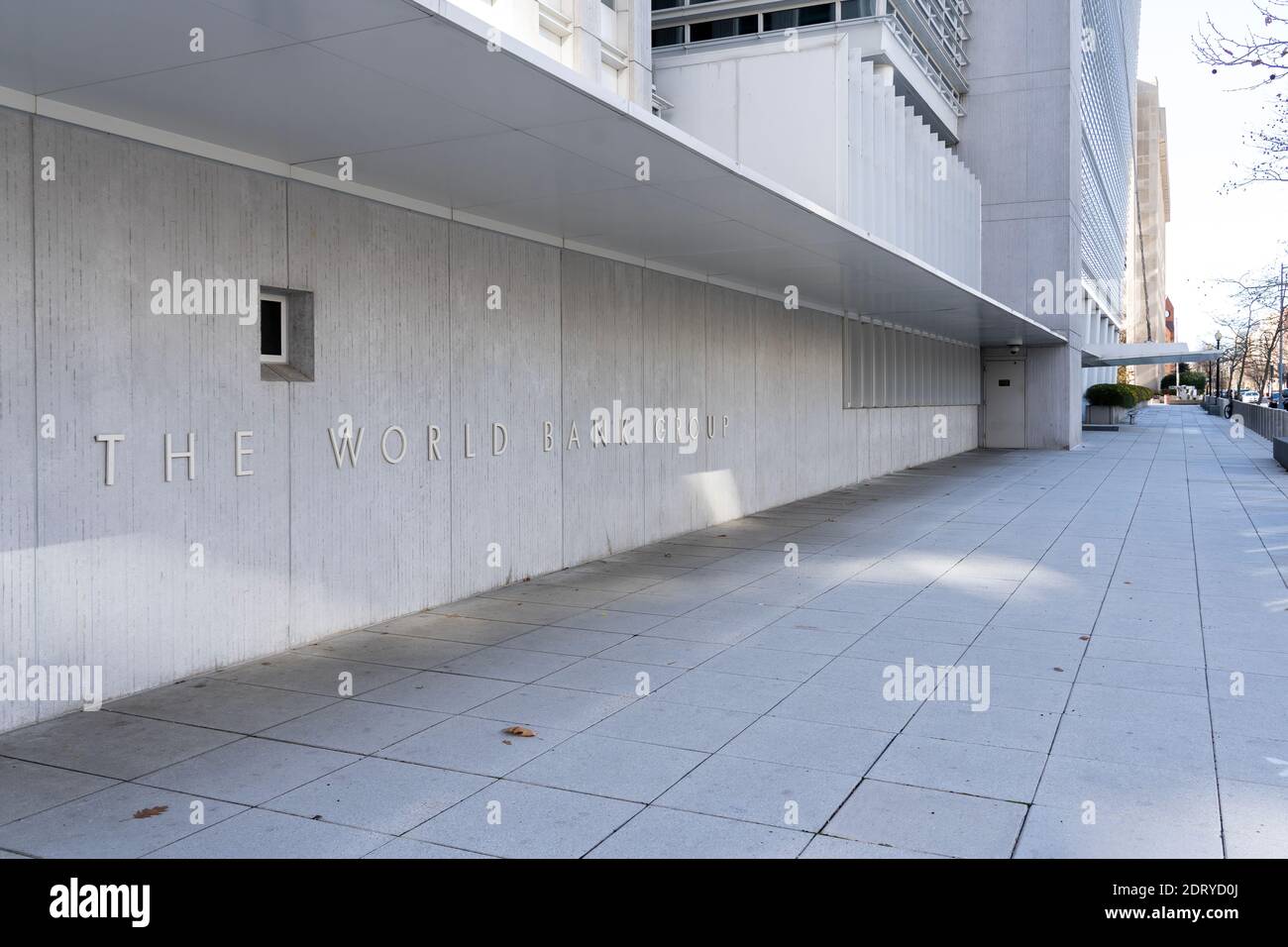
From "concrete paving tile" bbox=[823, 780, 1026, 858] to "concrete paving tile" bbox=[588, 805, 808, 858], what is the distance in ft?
0.82

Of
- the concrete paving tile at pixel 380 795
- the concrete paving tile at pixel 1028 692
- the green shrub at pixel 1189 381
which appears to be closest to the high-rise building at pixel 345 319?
the concrete paving tile at pixel 380 795

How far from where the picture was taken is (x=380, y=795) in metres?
4.79

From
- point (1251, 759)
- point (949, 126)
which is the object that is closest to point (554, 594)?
point (1251, 759)

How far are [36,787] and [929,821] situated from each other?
12.9 feet

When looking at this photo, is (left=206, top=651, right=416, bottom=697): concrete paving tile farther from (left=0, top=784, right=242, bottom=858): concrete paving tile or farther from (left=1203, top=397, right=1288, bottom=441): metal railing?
(left=1203, top=397, right=1288, bottom=441): metal railing

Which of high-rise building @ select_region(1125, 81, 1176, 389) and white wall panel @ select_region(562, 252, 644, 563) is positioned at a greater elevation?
high-rise building @ select_region(1125, 81, 1176, 389)

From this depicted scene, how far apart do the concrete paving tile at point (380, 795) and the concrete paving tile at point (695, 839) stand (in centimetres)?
84

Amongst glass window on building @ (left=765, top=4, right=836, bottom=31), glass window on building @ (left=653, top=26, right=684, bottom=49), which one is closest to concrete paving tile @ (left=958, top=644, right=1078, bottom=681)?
glass window on building @ (left=765, top=4, right=836, bottom=31)

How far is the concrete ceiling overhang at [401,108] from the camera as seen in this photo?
483cm

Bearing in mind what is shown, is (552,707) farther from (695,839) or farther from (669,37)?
(669,37)

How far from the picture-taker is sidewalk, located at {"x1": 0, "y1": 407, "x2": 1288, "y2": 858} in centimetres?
439

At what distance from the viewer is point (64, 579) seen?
6023mm
